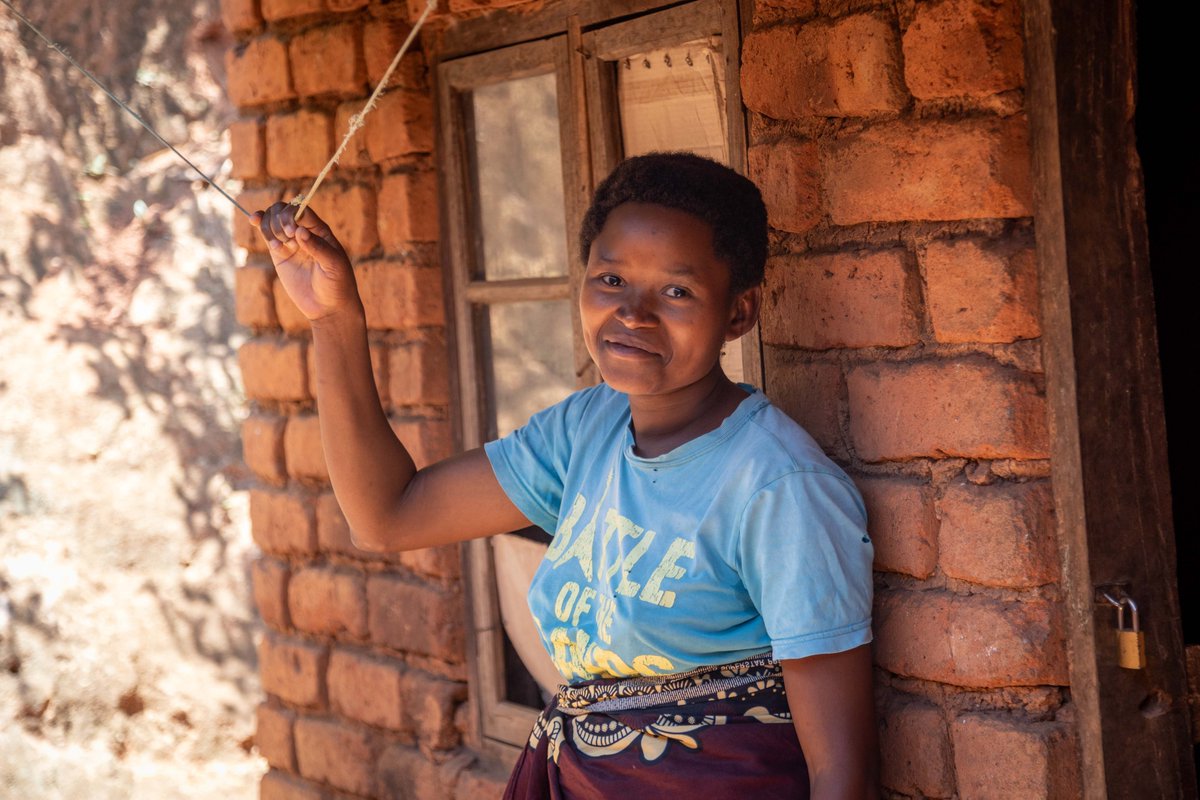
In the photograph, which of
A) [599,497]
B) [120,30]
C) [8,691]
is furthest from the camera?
[120,30]

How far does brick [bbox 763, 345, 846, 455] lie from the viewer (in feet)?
7.09

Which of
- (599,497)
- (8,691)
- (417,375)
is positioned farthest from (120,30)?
(599,497)

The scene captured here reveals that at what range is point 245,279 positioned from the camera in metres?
3.50

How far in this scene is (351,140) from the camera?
3203 millimetres

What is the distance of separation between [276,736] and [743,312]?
2064mm

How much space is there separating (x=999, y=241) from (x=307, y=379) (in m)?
1.92

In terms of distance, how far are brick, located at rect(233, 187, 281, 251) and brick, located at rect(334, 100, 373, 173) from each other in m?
0.26

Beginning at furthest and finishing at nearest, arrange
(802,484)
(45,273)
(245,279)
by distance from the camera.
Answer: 1. (45,273)
2. (245,279)
3. (802,484)

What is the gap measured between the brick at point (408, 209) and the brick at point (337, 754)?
1201 millimetres

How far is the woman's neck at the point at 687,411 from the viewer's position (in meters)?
2.09

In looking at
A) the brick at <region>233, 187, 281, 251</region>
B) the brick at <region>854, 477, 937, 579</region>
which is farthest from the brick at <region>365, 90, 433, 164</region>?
the brick at <region>854, 477, 937, 579</region>

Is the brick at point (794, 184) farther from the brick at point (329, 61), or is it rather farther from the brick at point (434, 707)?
the brick at point (434, 707)

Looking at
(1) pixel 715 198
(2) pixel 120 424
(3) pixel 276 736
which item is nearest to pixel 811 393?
(1) pixel 715 198

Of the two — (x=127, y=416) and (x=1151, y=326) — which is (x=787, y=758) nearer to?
(x=1151, y=326)
